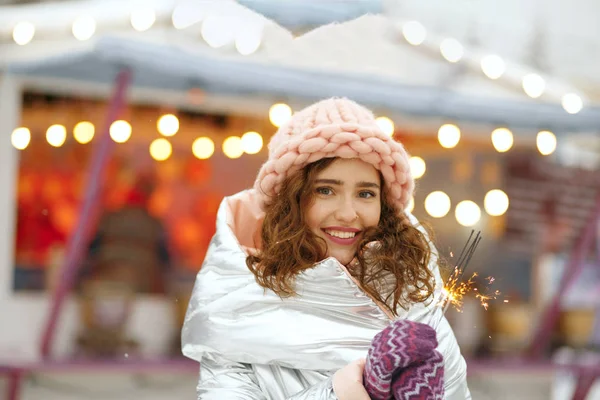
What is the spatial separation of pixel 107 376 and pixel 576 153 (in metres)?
3.72

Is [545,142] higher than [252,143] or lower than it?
higher

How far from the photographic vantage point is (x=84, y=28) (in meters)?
5.16

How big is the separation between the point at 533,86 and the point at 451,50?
0.59 m

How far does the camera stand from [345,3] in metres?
2.81

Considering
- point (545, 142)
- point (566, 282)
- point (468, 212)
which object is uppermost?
point (545, 142)

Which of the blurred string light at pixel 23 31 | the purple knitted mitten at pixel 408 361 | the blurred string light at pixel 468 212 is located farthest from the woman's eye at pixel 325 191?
the blurred string light at pixel 468 212

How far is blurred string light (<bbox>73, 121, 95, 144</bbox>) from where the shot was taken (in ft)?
18.5

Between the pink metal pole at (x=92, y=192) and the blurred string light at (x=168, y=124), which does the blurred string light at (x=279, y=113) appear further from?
the pink metal pole at (x=92, y=192)

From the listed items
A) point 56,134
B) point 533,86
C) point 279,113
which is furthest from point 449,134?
point 56,134

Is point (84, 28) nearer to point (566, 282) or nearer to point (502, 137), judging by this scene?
point (502, 137)

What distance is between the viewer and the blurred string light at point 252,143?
5590 millimetres

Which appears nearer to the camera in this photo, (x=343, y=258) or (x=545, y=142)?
(x=343, y=258)

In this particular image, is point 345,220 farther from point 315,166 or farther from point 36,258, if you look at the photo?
point 36,258

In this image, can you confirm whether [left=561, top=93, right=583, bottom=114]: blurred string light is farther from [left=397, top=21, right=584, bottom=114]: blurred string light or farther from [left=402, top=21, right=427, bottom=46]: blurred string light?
[left=402, top=21, right=427, bottom=46]: blurred string light
